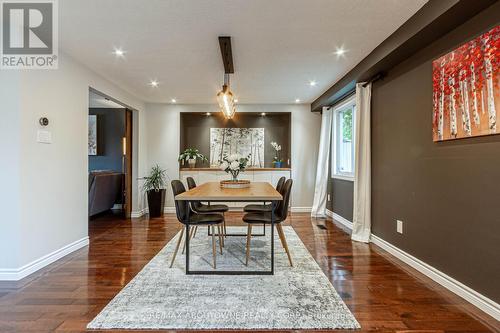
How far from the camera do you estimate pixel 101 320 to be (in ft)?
5.62

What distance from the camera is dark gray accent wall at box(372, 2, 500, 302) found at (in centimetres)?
185

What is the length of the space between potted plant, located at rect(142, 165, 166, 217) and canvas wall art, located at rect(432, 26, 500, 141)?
4528mm

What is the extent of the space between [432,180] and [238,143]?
159 inches

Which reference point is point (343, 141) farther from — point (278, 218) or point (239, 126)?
point (278, 218)

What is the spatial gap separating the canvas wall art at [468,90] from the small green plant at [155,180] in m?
4.57

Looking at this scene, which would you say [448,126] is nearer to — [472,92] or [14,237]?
[472,92]

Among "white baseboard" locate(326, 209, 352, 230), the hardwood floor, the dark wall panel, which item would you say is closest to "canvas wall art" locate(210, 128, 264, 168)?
the dark wall panel

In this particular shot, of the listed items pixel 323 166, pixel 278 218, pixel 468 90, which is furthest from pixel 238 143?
pixel 468 90

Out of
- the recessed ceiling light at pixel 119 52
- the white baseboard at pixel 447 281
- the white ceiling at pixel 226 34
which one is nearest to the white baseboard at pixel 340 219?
the white baseboard at pixel 447 281

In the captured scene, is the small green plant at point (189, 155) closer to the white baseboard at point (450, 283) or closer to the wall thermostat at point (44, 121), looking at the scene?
the wall thermostat at point (44, 121)

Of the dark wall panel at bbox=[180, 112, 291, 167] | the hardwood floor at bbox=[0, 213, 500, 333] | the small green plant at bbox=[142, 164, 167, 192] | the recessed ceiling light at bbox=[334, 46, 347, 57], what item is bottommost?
the hardwood floor at bbox=[0, 213, 500, 333]

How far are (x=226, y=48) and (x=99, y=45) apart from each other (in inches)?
53.2

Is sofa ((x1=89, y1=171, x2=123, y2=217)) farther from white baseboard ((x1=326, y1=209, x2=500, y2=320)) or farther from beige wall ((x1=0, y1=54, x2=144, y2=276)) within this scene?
white baseboard ((x1=326, y1=209, x2=500, y2=320))

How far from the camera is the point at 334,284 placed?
2.25 m
